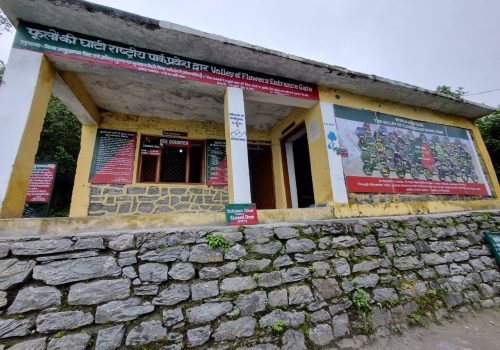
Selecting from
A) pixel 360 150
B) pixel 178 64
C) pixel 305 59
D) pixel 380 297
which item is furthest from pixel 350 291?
pixel 178 64

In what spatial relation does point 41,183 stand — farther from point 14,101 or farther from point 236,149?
point 236,149

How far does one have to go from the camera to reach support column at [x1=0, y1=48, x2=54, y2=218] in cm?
248

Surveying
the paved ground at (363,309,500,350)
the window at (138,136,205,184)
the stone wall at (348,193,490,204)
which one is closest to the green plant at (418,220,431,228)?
the stone wall at (348,193,490,204)

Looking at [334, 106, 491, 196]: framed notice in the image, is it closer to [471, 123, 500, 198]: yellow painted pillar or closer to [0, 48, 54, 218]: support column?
[471, 123, 500, 198]: yellow painted pillar

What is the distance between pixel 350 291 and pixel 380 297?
1.54 feet

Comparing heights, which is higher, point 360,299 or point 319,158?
point 319,158

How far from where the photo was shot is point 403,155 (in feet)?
15.9

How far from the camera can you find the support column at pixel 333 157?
3922mm

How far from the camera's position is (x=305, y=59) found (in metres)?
3.96

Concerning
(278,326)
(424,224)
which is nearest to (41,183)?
(278,326)

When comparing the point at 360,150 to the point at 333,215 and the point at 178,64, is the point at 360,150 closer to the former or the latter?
the point at 333,215

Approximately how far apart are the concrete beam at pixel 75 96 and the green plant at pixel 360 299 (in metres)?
5.24

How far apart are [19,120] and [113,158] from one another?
2237mm

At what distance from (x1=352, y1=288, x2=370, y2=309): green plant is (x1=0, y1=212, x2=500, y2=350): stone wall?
14mm
